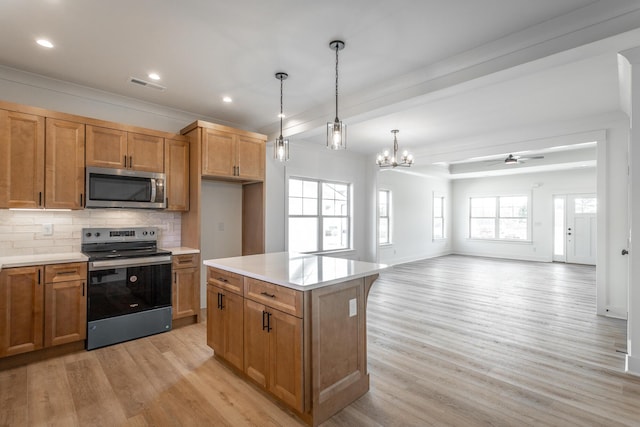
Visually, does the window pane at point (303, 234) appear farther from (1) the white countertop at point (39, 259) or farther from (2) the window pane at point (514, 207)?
(2) the window pane at point (514, 207)

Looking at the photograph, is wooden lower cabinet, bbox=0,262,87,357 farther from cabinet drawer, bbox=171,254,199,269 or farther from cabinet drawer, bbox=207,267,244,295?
cabinet drawer, bbox=207,267,244,295

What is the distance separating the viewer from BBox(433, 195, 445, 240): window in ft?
33.5

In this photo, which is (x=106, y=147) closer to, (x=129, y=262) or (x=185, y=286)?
(x=129, y=262)

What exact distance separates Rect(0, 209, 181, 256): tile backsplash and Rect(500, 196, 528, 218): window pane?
32.4ft

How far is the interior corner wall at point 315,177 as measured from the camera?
5.25 meters

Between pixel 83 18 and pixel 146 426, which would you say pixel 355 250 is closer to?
pixel 146 426

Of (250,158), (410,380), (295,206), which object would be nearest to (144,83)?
(250,158)

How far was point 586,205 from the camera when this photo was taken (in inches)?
335

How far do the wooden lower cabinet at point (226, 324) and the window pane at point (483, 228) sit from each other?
9.74m

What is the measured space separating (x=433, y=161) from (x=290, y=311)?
5.33 m

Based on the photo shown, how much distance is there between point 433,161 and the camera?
6426 millimetres

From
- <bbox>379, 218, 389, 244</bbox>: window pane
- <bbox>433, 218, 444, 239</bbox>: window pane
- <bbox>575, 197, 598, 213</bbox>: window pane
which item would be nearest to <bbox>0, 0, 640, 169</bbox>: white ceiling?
<bbox>379, 218, 389, 244</bbox>: window pane

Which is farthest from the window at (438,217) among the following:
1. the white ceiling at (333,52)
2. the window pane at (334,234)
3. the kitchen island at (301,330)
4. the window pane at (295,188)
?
the kitchen island at (301,330)

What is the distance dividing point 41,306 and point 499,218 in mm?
10919
